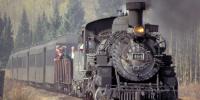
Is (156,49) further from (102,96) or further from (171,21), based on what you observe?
(171,21)

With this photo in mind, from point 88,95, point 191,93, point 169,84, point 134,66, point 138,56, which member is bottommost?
point 191,93

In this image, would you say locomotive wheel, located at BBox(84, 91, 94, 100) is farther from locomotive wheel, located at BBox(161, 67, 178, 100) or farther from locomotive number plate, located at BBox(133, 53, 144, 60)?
locomotive wheel, located at BBox(161, 67, 178, 100)

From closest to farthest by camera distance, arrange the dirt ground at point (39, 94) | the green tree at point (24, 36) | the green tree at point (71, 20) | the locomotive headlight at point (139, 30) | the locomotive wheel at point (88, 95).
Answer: the locomotive headlight at point (139, 30)
the locomotive wheel at point (88, 95)
the dirt ground at point (39, 94)
the green tree at point (71, 20)
the green tree at point (24, 36)

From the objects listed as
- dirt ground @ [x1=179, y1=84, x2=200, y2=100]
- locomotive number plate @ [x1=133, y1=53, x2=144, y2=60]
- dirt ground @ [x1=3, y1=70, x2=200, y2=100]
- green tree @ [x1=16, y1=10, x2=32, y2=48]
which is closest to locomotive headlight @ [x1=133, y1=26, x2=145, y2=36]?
locomotive number plate @ [x1=133, y1=53, x2=144, y2=60]

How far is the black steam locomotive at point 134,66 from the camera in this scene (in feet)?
44.4

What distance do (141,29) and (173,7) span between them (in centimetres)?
446

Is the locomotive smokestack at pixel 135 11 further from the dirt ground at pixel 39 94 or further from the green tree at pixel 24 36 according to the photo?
the green tree at pixel 24 36

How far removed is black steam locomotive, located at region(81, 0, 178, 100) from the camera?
13547 millimetres

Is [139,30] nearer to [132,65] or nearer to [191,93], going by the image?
[132,65]

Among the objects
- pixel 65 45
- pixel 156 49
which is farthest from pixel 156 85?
pixel 65 45

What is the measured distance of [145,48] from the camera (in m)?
13.8

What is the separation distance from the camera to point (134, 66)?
13.7 meters

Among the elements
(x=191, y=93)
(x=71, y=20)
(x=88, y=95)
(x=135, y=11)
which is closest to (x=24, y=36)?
(x=71, y=20)

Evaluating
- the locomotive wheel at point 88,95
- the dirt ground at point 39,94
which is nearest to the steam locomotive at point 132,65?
the locomotive wheel at point 88,95
